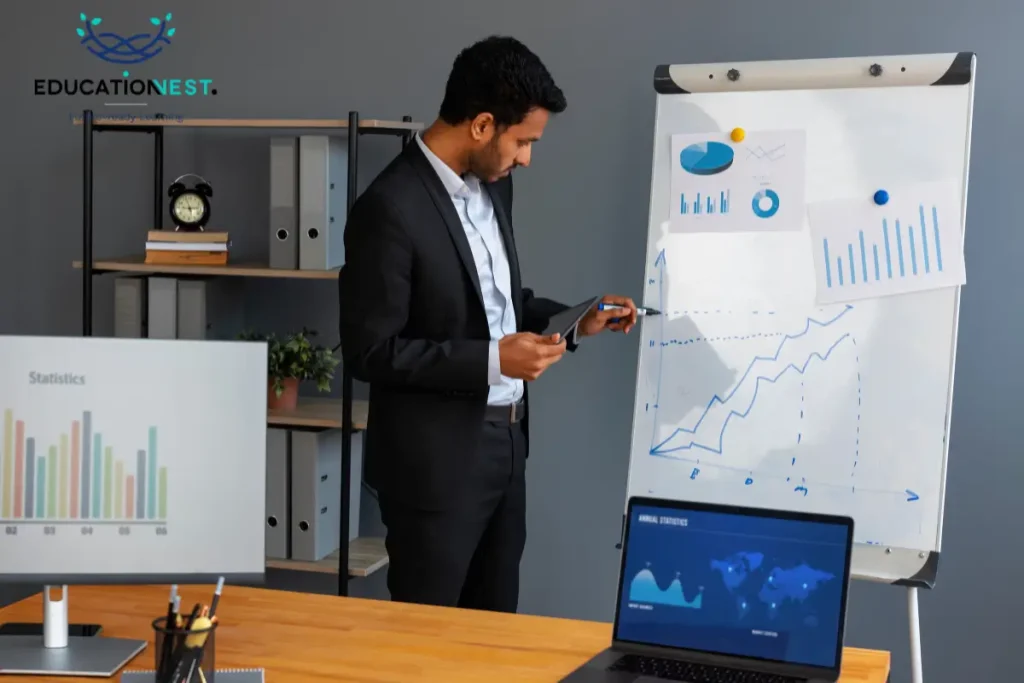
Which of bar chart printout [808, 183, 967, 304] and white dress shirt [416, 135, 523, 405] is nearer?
white dress shirt [416, 135, 523, 405]

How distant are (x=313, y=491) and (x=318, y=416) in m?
0.21

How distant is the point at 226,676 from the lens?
1.48 metres

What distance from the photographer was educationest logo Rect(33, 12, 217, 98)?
3.64 m

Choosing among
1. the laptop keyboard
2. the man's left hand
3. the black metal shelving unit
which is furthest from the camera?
the black metal shelving unit

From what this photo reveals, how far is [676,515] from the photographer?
1.56m

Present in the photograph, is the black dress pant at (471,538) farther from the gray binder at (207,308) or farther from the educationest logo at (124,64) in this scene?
the educationest logo at (124,64)

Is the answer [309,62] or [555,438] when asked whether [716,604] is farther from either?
[309,62]

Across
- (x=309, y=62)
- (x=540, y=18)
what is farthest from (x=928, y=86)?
(x=309, y=62)

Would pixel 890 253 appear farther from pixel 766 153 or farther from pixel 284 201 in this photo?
pixel 284 201

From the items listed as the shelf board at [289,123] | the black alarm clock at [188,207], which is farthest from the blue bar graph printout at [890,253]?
the black alarm clock at [188,207]

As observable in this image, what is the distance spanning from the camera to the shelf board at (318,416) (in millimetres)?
3236

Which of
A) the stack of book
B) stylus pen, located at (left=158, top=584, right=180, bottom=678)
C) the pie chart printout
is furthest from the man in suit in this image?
the stack of book

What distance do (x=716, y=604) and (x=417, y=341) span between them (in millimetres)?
910

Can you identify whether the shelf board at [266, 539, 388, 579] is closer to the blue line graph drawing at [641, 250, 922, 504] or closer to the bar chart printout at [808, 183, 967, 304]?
the blue line graph drawing at [641, 250, 922, 504]
